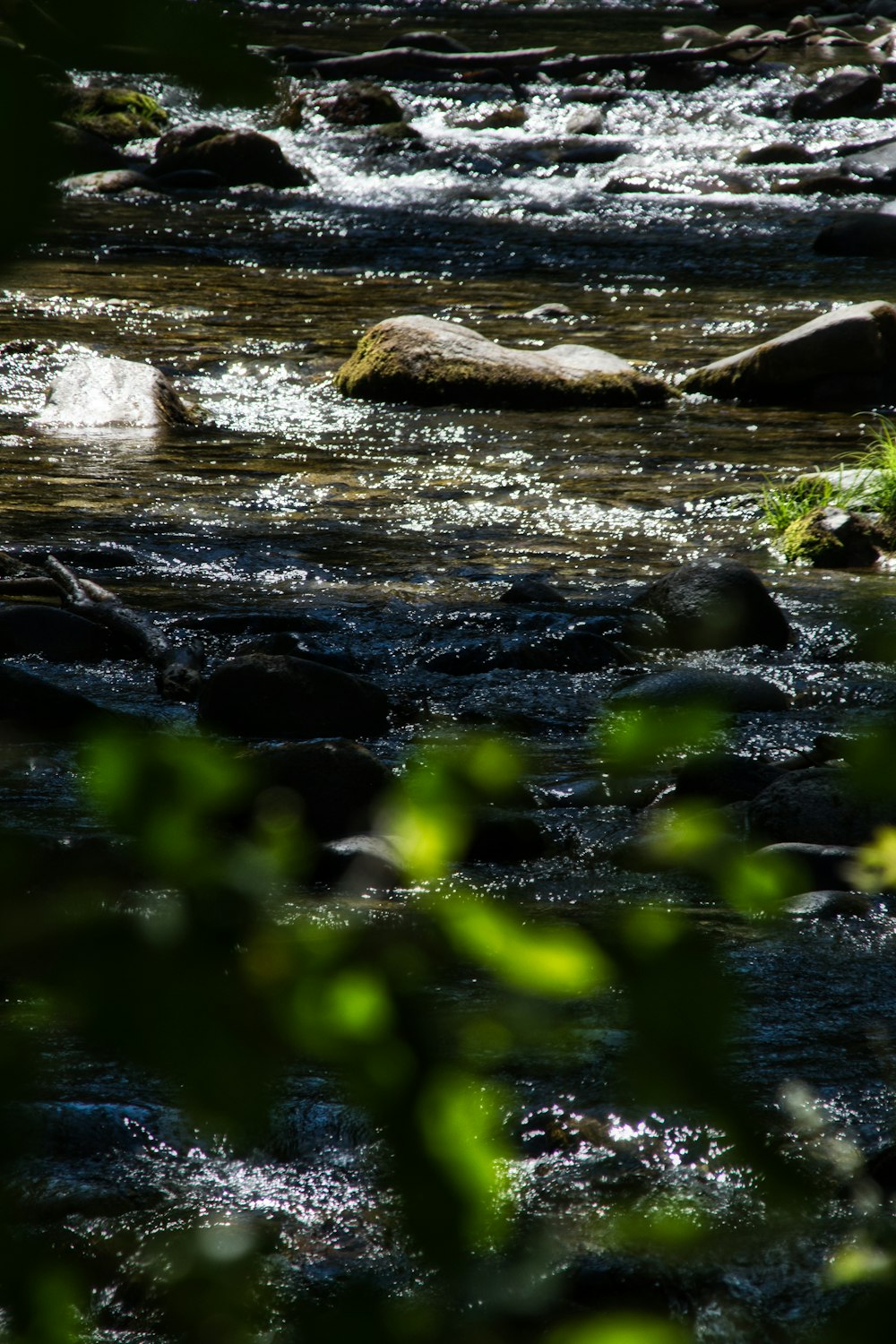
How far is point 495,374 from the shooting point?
407 inches

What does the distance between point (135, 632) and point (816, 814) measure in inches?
113

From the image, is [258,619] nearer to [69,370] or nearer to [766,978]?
[766,978]

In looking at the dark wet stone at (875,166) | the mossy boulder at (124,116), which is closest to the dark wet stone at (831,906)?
the dark wet stone at (875,166)

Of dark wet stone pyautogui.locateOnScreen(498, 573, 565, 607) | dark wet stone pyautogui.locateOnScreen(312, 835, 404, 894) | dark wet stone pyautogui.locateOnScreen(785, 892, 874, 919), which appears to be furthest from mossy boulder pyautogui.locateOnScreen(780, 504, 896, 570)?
dark wet stone pyautogui.locateOnScreen(312, 835, 404, 894)

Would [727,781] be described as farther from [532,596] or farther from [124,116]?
[124,116]

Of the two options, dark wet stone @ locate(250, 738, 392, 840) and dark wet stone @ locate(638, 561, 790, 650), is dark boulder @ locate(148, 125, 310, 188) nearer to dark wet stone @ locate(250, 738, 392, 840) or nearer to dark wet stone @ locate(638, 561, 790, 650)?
dark wet stone @ locate(638, 561, 790, 650)

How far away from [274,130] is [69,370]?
43.5ft

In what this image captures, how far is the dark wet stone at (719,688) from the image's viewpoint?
507 cm

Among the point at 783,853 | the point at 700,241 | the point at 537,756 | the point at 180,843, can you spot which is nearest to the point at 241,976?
the point at 180,843

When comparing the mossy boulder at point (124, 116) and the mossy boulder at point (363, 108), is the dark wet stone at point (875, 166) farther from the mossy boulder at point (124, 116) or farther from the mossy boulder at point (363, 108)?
the mossy boulder at point (124, 116)

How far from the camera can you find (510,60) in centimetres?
2441

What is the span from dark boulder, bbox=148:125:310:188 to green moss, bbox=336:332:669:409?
10.1 m

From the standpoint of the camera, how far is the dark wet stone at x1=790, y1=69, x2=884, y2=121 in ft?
71.0

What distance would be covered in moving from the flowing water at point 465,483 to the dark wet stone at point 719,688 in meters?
0.13
